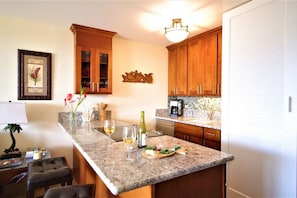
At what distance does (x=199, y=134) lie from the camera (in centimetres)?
280

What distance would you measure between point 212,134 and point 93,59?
2165 millimetres

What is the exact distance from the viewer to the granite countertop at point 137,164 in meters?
0.90

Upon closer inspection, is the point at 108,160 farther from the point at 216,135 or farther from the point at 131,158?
the point at 216,135

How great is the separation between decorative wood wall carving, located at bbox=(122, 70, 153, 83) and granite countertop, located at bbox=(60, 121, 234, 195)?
203 centimetres

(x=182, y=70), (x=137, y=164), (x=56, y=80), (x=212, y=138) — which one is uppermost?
(x=182, y=70)

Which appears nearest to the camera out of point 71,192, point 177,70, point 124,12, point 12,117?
point 71,192

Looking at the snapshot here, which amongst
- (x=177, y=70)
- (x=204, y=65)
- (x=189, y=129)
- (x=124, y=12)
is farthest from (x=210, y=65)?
(x=124, y=12)

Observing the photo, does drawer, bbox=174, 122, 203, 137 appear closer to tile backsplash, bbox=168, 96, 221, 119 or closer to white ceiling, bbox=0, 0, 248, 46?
tile backsplash, bbox=168, 96, 221, 119

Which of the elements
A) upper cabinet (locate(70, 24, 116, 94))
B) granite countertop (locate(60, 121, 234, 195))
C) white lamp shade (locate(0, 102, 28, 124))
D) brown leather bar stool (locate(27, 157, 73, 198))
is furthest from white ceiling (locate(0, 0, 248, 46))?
brown leather bar stool (locate(27, 157, 73, 198))

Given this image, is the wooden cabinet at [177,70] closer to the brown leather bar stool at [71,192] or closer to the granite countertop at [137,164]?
the granite countertop at [137,164]

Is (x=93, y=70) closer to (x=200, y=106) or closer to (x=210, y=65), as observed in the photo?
(x=210, y=65)

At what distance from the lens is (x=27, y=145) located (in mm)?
2633

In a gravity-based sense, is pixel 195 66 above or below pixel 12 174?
above

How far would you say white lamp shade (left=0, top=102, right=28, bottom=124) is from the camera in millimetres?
2166
